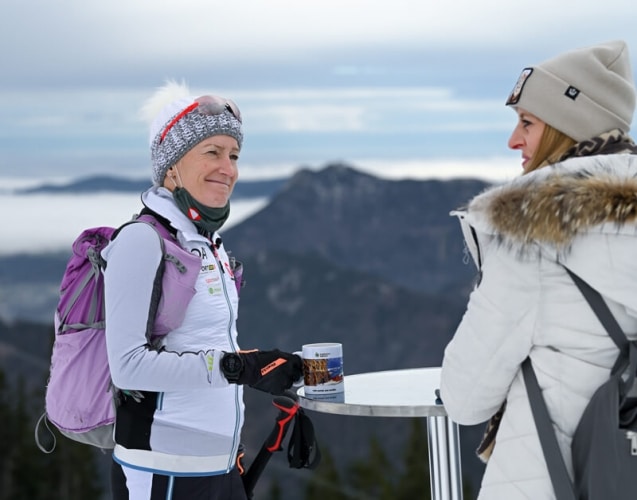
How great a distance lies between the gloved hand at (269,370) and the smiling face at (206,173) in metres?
0.45

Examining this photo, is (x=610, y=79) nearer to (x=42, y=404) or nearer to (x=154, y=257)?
(x=154, y=257)

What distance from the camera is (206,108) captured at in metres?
2.64

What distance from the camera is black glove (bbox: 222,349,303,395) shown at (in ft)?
8.00

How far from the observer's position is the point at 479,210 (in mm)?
2094

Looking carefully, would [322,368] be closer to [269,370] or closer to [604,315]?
[269,370]

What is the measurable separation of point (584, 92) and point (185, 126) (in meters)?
1.10

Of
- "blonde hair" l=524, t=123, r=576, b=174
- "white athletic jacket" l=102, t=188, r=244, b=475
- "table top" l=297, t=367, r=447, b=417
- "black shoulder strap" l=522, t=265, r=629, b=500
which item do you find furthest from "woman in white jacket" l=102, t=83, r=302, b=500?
"blonde hair" l=524, t=123, r=576, b=174

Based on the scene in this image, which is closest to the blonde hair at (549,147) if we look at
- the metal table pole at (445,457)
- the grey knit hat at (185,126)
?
the grey knit hat at (185,126)

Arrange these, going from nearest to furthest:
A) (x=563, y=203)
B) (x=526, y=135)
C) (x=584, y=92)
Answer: (x=563, y=203)
(x=584, y=92)
(x=526, y=135)

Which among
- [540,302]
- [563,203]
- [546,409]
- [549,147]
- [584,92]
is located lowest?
[546,409]

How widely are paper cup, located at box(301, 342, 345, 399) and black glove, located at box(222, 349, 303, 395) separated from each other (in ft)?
0.17

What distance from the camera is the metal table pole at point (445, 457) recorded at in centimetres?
300

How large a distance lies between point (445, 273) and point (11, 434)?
58016 mm

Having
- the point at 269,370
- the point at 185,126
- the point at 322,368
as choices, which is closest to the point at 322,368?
the point at 322,368
